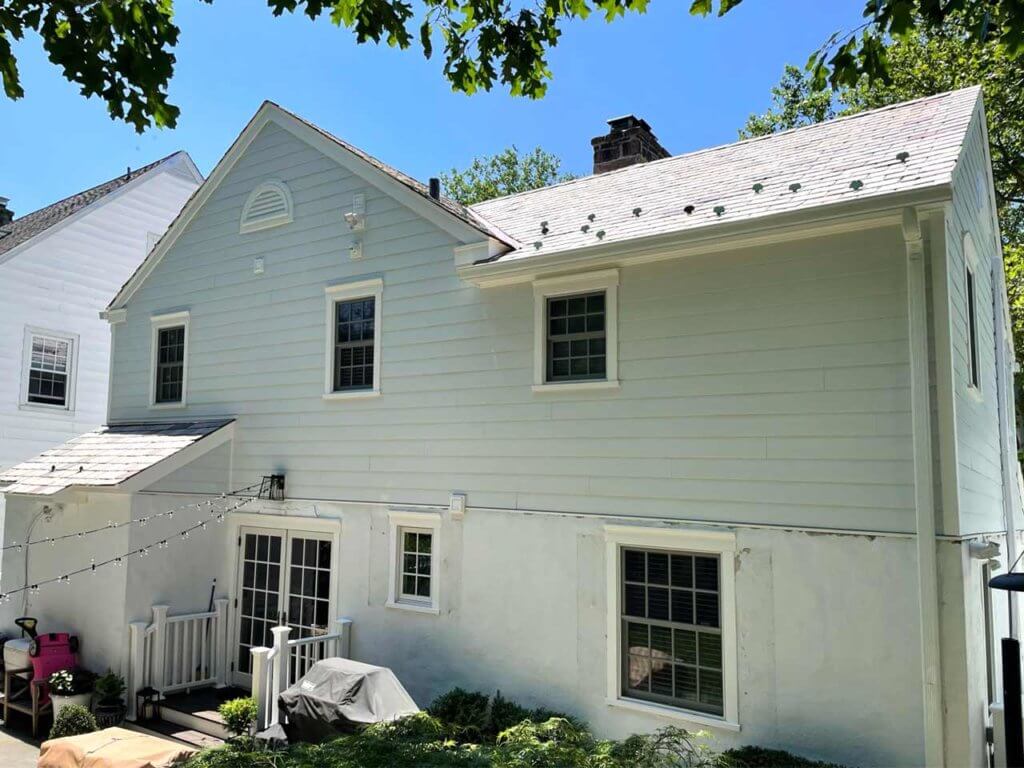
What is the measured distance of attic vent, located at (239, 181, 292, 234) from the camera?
40.1 ft

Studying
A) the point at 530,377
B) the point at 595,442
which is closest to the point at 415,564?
the point at 530,377

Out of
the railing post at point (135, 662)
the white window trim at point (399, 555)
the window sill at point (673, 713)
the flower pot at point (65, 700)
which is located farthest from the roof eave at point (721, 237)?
the flower pot at point (65, 700)

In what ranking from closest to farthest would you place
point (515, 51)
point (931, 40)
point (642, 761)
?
point (515, 51)
point (642, 761)
point (931, 40)

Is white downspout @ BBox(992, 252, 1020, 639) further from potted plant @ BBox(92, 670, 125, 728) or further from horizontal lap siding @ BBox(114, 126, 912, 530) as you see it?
potted plant @ BBox(92, 670, 125, 728)

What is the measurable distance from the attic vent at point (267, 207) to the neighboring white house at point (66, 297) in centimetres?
707

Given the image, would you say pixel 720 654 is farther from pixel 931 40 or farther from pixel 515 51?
pixel 931 40

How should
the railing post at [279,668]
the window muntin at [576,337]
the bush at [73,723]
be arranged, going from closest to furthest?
the window muntin at [576,337]
the railing post at [279,668]
the bush at [73,723]

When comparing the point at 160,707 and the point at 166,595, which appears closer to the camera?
the point at 160,707

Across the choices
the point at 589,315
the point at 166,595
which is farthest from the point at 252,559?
the point at 589,315

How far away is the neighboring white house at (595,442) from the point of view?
23.8ft

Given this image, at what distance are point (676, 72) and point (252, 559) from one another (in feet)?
43.9

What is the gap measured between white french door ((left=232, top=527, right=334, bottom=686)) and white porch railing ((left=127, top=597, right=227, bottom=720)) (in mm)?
257

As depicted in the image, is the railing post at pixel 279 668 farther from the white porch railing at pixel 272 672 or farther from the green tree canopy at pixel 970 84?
the green tree canopy at pixel 970 84

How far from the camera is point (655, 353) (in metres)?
8.64
